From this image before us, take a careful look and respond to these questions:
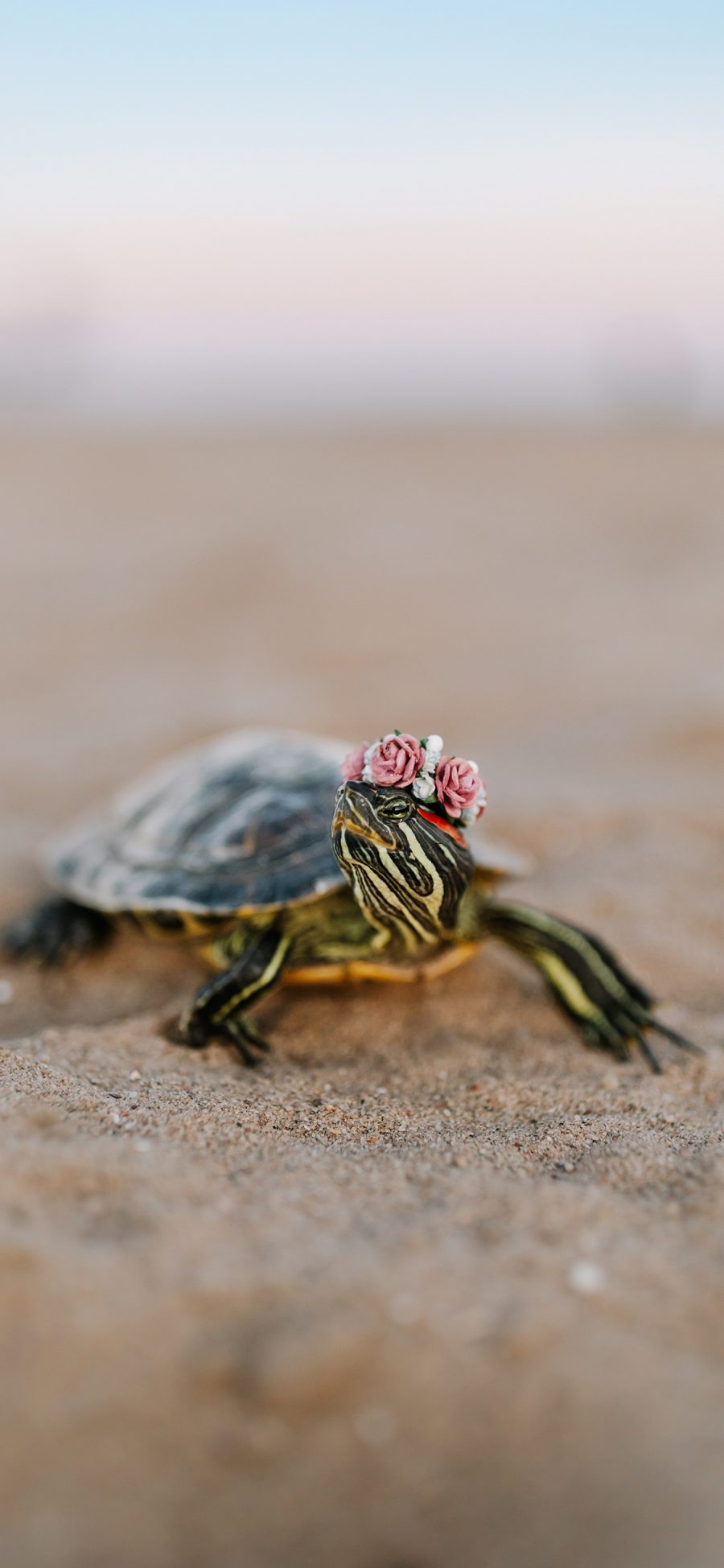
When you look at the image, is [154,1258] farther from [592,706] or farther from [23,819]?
[592,706]

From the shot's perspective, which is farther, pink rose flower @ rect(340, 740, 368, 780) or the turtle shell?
the turtle shell

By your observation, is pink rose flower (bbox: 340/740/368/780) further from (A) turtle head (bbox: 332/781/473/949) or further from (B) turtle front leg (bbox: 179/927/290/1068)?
(B) turtle front leg (bbox: 179/927/290/1068)

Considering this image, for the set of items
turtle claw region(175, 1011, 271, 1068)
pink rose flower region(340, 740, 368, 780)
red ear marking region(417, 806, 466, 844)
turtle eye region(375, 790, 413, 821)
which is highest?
pink rose flower region(340, 740, 368, 780)

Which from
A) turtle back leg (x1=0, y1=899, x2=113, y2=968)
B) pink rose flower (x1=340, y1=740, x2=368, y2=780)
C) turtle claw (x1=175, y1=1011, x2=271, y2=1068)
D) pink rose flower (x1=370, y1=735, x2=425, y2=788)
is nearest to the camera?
pink rose flower (x1=370, y1=735, x2=425, y2=788)

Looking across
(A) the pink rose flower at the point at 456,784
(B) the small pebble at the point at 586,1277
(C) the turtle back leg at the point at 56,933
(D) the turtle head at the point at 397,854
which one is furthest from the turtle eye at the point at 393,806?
(C) the turtle back leg at the point at 56,933

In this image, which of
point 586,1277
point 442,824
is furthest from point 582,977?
point 586,1277

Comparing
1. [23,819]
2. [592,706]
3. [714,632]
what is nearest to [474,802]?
[23,819]

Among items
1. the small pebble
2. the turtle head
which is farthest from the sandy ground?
the turtle head

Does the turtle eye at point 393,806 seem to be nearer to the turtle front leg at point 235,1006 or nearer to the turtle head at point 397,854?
the turtle head at point 397,854
